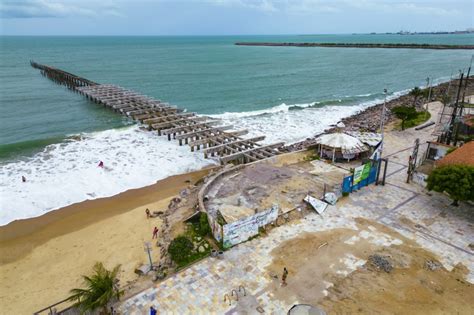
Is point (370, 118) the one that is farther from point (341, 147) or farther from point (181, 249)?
point (181, 249)

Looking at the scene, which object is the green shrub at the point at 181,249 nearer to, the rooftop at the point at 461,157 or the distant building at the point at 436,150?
the rooftop at the point at 461,157

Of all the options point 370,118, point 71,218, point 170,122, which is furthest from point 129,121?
point 370,118

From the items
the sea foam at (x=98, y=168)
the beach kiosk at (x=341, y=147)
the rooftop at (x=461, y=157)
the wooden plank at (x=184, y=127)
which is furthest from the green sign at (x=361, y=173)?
the wooden plank at (x=184, y=127)

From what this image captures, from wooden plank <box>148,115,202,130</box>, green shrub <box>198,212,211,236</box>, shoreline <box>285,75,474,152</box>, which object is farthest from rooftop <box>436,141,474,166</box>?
wooden plank <box>148,115,202,130</box>

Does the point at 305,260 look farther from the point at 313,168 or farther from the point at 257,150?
the point at 257,150

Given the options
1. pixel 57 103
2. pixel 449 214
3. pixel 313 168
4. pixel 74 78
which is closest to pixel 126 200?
pixel 313 168

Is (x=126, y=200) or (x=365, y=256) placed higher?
(x=365, y=256)
